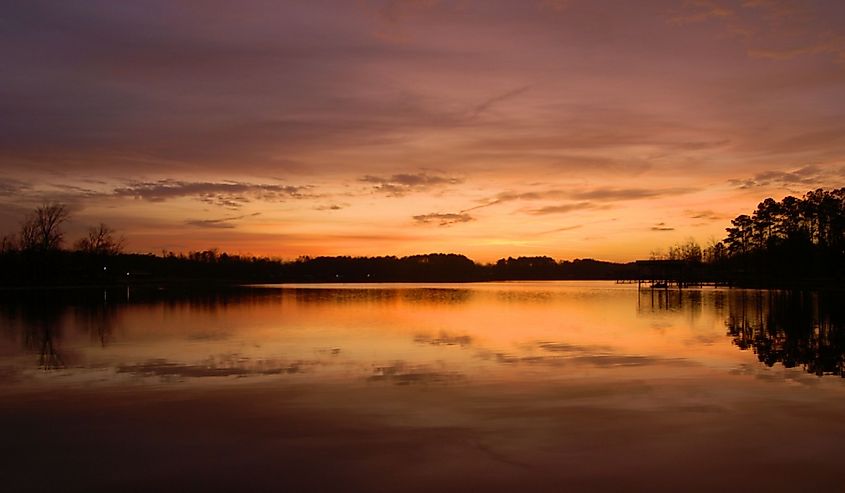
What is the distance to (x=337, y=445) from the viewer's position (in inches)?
375

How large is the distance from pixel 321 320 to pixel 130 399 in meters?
18.9

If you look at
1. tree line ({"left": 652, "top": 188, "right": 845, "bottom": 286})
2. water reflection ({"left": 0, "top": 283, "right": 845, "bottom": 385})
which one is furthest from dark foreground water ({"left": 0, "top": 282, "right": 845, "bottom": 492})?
tree line ({"left": 652, "top": 188, "right": 845, "bottom": 286})

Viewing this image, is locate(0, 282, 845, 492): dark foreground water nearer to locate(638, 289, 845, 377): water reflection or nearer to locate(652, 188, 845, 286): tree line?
locate(638, 289, 845, 377): water reflection

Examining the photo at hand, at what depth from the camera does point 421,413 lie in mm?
11508

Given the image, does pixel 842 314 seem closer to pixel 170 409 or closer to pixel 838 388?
pixel 838 388

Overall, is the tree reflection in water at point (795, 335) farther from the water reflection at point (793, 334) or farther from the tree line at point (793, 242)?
the tree line at point (793, 242)

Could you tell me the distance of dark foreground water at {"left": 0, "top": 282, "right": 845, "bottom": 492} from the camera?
27.0 feet

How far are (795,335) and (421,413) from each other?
17.7 metres

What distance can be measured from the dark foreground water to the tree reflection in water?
0.61ft

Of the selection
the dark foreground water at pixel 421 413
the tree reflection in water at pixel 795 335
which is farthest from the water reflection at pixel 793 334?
the dark foreground water at pixel 421 413

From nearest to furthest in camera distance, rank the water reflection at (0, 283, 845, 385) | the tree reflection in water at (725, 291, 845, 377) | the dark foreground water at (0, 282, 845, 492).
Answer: the dark foreground water at (0, 282, 845, 492)
the water reflection at (0, 283, 845, 385)
the tree reflection in water at (725, 291, 845, 377)

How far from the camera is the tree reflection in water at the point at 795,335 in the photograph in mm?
17438

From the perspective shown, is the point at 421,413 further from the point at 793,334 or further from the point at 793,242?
the point at 793,242

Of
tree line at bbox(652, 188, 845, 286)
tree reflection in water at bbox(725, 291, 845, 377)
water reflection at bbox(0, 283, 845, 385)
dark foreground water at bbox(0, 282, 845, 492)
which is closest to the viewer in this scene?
dark foreground water at bbox(0, 282, 845, 492)
